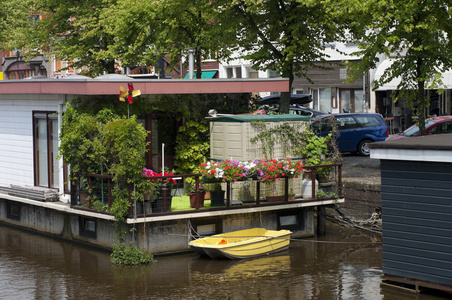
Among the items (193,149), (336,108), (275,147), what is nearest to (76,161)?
(193,149)

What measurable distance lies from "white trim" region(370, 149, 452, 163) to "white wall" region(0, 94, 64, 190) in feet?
30.9

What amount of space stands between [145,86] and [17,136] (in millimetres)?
4898

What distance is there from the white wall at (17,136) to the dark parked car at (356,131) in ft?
40.2

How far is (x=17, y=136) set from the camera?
824 inches

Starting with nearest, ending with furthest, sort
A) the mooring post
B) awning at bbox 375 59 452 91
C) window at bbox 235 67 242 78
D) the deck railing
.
→ the deck railing, the mooring post, awning at bbox 375 59 452 91, window at bbox 235 67 242 78

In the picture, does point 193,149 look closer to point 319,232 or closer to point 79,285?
point 319,232

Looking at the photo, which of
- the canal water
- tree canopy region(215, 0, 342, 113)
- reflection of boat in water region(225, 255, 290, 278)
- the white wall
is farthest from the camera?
tree canopy region(215, 0, 342, 113)

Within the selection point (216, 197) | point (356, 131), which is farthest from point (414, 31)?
point (216, 197)

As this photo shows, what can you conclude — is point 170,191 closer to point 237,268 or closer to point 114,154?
point 114,154

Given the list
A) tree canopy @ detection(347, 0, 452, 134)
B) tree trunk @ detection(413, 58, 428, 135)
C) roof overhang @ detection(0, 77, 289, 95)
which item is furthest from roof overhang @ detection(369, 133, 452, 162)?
tree trunk @ detection(413, 58, 428, 135)

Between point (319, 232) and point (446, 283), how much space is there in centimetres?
699

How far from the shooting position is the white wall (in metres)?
20.2

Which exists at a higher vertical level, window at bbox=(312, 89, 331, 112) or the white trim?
window at bbox=(312, 89, 331, 112)

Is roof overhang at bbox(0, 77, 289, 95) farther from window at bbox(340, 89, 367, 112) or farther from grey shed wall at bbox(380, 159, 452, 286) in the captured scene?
window at bbox(340, 89, 367, 112)
